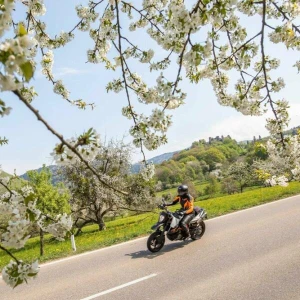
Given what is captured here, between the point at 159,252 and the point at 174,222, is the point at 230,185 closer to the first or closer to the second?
the point at 174,222

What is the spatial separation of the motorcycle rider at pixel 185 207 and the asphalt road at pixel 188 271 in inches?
16.0

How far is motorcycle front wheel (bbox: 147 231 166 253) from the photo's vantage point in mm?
8637

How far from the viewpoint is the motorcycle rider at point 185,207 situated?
360 inches

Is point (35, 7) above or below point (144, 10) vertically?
above

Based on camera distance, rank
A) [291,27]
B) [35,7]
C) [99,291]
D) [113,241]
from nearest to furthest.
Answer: [291,27]
[35,7]
[99,291]
[113,241]

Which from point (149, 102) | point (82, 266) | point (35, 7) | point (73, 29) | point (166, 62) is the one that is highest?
point (35, 7)

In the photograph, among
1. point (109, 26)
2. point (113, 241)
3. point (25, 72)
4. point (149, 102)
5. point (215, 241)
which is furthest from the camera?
point (113, 241)

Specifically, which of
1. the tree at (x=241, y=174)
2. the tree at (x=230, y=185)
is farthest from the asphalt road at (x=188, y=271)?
the tree at (x=230, y=185)

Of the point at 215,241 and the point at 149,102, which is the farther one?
the point at 215,241

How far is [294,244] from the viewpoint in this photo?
26.8 feet

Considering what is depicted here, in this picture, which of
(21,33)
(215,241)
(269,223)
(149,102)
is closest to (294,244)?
(215,241)

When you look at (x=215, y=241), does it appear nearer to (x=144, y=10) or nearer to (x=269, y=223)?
(x=269, y=223)

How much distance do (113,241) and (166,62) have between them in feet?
26.8

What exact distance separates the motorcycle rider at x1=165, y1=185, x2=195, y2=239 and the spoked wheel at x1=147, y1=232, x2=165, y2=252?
2.04 feet
